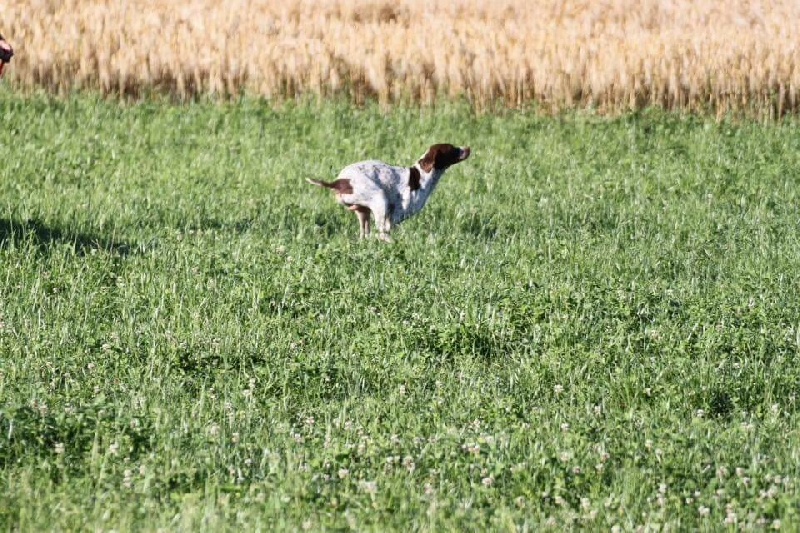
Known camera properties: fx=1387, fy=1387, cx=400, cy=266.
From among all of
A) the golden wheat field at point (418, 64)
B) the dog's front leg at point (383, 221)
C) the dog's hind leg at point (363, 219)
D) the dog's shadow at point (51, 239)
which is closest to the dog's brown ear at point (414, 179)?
the dog's front leg at point (383, 221)

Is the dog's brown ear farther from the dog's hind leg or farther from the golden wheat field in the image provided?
the golden wheat field

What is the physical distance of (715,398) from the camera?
7430 millimetres

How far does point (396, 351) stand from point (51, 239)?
364 centimetres

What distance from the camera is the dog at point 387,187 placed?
1115 centimetres

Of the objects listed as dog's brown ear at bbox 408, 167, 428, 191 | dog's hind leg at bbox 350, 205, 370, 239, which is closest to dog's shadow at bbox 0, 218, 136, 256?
dog's hind leg at bbox 350, 205, 370, 239

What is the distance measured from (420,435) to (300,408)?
2.79ft

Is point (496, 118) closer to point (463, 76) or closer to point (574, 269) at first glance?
point (463, 76)

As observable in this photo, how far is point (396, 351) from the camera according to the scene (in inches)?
320

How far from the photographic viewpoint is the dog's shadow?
34.4 feet

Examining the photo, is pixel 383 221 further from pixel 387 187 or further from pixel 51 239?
pixel 51 239

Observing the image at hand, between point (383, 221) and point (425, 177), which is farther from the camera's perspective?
point (425, 177)

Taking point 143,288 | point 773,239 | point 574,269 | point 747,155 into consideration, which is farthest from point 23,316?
point 747,155

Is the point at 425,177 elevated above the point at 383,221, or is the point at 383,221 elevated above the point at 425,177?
the point at 425,177

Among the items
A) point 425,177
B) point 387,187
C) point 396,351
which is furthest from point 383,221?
point 396,351
